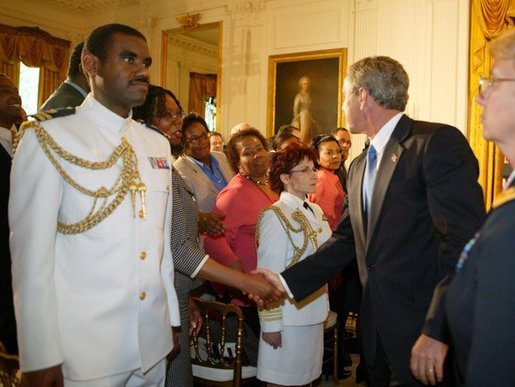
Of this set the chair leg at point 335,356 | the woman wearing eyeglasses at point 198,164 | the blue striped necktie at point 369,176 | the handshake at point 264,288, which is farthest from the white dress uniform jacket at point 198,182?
the blue striped necktie at point 369,176

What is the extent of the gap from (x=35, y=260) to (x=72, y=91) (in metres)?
1.15

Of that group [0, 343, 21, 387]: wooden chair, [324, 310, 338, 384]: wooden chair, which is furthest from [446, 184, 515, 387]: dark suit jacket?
[324, 310, 338, 384]: wooden chair

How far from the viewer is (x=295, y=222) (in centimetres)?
295

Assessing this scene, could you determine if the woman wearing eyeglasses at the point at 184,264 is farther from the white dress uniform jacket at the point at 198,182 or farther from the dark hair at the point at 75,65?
the white dress uniform jacket at the point at 198,182

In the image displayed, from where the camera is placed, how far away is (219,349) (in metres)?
2.81

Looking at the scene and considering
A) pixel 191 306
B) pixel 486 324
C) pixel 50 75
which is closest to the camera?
pixel 486 324

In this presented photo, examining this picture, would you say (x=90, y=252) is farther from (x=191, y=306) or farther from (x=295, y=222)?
(x=295, y=222)

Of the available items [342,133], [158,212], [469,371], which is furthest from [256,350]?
[342,133]

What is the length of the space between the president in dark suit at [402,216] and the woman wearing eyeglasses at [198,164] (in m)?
1.44

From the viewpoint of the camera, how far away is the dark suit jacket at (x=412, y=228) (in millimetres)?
1809

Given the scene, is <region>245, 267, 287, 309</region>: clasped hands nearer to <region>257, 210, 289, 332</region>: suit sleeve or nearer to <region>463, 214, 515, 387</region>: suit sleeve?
<region>257, 210, 289, 332</region>: suit sleeve

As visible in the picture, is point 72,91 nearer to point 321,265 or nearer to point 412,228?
point 321,265

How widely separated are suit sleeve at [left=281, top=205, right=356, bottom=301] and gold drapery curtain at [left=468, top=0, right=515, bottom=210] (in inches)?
198

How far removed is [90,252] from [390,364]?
1206 millimetres
